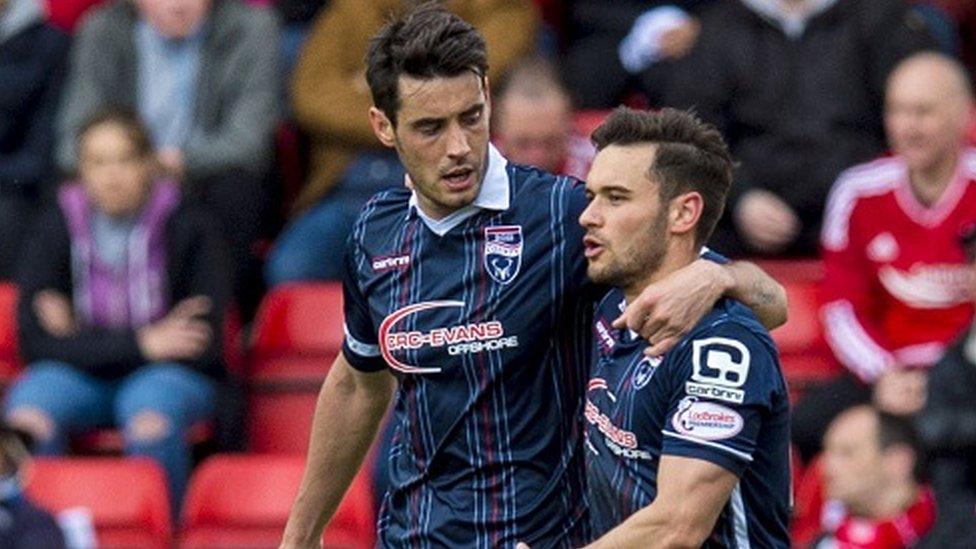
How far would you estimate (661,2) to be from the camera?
360 inches

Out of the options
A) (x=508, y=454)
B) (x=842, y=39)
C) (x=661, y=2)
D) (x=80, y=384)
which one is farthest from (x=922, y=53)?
(x=508, y=454)

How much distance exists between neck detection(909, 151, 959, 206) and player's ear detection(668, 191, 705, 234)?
3322mm

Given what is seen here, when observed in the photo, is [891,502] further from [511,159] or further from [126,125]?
[126,125]

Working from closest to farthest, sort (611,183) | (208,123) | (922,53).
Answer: (611,183) → (922,53) → (208,123)

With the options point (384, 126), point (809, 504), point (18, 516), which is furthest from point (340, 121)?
point (384, 126)

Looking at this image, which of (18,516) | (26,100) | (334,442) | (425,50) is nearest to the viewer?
(425,50)

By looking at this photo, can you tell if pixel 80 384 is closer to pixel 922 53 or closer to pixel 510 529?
pixel 922 53

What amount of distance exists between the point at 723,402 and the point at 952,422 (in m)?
3.01

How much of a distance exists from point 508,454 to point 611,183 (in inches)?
25.0

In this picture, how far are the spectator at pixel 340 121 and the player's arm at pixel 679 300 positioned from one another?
13.1ft

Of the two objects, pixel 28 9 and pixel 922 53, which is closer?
pixel 922 53

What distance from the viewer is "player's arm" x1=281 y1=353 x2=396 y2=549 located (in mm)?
5496

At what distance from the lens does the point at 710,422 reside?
15.3 feet

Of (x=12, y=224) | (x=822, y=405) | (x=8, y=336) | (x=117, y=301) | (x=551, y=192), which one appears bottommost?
(x=822, y=405)
